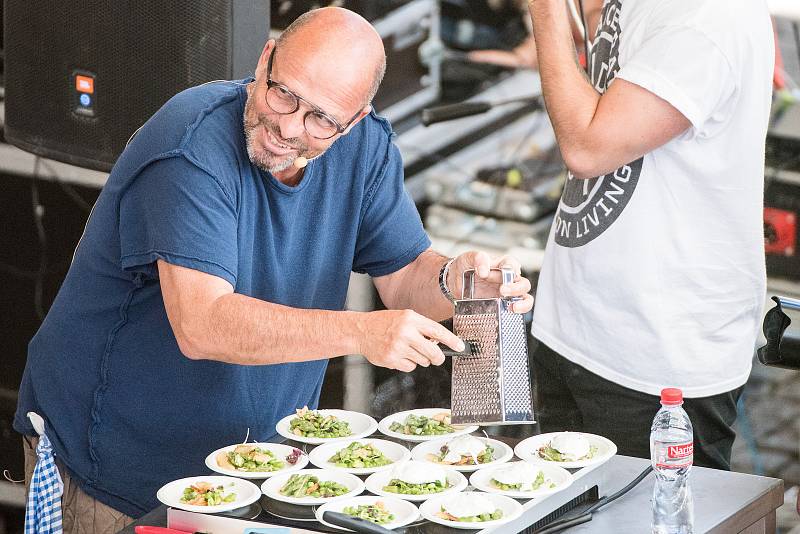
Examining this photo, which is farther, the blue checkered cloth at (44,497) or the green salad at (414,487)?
the blue checkered cloth at (44,497)

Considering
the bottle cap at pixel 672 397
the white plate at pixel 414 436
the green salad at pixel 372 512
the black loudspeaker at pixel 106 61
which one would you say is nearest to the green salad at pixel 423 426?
the white plate at pixel 414 436

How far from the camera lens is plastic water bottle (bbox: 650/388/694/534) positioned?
193 cm

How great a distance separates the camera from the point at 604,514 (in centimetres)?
202

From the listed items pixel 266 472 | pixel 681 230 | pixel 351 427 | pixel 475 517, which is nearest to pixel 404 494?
pixel 475 517

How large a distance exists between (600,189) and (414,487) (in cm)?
88

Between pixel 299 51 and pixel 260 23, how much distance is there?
32.6 inches

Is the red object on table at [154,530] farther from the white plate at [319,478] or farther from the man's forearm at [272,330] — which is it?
the man's forearm at [272,330]

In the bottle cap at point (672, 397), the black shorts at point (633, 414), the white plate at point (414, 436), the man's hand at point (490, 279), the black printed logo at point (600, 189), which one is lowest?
the black shorts at point (633, 414)

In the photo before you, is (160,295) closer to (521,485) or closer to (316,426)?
(316,426)

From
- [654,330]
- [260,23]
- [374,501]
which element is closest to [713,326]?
[654,330]

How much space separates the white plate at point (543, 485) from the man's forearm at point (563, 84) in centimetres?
70

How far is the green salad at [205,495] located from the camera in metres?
1.94

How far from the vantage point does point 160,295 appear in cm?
222

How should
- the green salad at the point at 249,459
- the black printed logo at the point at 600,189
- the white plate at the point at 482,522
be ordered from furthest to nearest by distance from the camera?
the black printed logo at the point at 600,189 → the green salad at the point at 249,459 → the white plate at the point at 482,522
